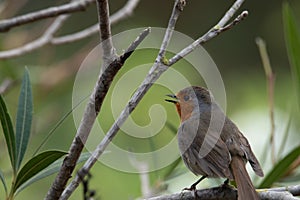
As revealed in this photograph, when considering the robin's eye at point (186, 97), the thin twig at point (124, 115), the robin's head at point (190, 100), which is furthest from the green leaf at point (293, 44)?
the thin twig at point (124, 115)

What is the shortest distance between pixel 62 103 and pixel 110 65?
2.45 meters

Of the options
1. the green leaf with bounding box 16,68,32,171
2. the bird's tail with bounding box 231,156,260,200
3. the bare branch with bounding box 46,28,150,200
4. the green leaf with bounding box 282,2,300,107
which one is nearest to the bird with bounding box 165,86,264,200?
the bird's tail with bounding box 231,156,260,200

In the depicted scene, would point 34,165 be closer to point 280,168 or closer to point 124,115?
point 124,115

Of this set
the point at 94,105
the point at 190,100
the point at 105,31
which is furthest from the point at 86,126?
the point at 190,100

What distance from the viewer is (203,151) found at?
8.93 ft

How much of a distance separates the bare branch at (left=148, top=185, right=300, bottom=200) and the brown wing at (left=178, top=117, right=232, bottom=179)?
0.52ft

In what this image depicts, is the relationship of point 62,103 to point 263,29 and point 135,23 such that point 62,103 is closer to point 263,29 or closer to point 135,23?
point 135,23

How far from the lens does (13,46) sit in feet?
12.3

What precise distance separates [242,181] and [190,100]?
87cm

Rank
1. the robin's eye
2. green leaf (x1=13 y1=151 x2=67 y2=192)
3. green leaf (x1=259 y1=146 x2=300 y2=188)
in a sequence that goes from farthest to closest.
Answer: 1. the robin's eye
2. green leaf (x1=259 y1=146 x2=300 y2=188)
3. green leaf (x1=13 y1=151 x2=67 y2=192)

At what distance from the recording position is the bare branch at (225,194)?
75.9 inches

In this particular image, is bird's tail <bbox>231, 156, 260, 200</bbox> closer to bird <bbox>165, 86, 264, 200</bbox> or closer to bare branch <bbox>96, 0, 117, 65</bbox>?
bird <bbox>165, 86, 264, 200</bbox>

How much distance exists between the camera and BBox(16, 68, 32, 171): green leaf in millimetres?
1993

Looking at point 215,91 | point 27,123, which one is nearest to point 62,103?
point 215,91
